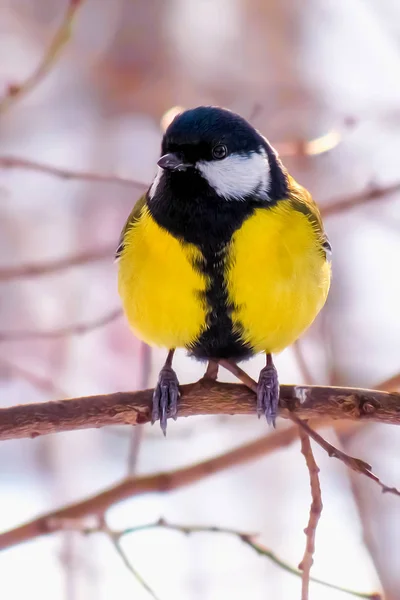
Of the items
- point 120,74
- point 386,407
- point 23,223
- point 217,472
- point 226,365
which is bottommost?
point 217,472

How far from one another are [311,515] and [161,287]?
673 millimetres

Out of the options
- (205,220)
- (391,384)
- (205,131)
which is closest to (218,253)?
(205,220)

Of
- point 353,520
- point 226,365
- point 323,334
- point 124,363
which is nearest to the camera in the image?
point 226,365

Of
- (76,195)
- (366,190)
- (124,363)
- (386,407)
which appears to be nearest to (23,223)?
(76,195)

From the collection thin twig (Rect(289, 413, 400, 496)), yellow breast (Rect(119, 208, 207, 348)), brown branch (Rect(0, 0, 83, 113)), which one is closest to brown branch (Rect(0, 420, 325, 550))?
yellow breast (Rect(119, 208, 207, 348))

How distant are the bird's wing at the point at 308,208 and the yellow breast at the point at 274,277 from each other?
5 centimetres

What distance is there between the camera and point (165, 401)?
2045 mm

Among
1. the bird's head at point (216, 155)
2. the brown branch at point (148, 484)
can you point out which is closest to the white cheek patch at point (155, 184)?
the bird's head at point (216, 155)

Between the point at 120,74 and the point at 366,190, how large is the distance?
108 inches

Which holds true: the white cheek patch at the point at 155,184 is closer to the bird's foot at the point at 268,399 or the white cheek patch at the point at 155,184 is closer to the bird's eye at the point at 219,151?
the bird's eye at the point at 219,151

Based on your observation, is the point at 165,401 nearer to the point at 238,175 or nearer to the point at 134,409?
the point at 134,409

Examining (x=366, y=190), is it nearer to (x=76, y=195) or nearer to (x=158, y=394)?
(x=158, y=394)

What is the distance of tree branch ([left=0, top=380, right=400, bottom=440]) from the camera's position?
1850 mm

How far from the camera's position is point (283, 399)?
1.96 m
